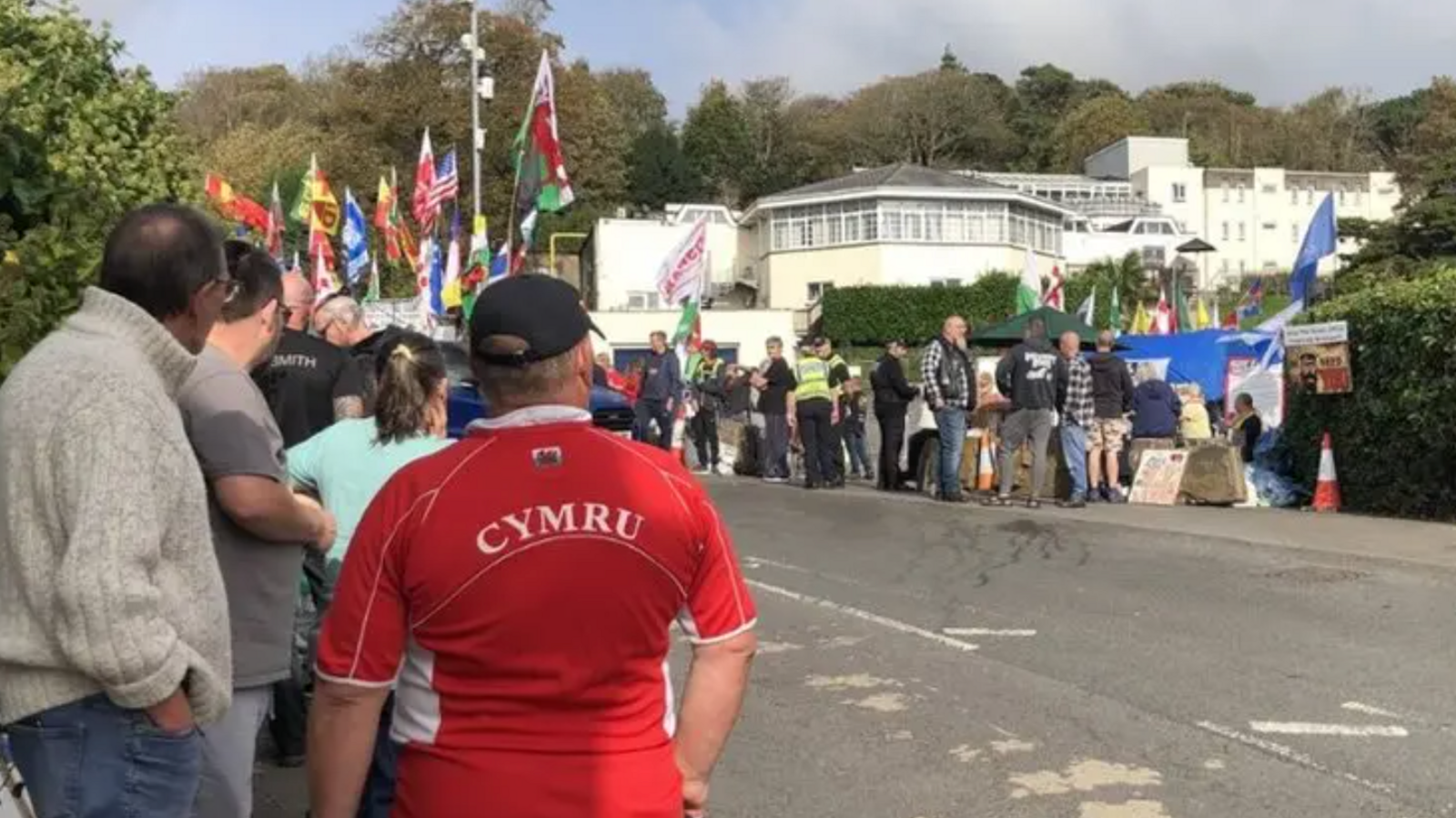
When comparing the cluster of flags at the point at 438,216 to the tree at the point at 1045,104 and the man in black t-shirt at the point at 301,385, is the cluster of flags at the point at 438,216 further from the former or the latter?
the tree at the point at 1045,104

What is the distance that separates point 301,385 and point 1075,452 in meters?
10.2

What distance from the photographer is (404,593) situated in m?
2.35

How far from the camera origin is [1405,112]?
350 ft

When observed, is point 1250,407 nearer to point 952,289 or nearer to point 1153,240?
point 952,289

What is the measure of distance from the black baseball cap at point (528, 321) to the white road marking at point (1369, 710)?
534 cm

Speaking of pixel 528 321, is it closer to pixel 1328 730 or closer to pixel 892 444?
pixel 1328 730

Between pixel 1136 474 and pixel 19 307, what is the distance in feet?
42.7

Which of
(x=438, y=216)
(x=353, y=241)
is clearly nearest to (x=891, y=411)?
(x=438, y=216)

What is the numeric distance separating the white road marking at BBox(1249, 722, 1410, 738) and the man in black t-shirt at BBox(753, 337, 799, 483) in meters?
12.7

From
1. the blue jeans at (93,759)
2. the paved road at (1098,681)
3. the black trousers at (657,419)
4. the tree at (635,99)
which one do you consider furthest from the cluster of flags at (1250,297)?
the tree at (635,99)

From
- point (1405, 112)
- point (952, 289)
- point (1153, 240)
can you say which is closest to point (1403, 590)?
point (952, 289)

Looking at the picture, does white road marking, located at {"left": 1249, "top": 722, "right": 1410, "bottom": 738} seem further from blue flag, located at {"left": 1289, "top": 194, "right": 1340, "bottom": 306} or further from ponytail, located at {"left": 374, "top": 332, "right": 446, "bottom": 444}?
blue flag, located at {"left": 1289, "top": 194, "right": 1340, "bottom": 306}

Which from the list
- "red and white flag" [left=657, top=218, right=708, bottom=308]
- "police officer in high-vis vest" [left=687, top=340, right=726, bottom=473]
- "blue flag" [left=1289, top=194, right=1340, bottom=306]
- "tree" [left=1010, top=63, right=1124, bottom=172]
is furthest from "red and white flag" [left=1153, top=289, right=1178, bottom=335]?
"tree" [left=1010, top=63, right=1124, bottom=172]

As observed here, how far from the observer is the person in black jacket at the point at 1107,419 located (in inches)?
602
